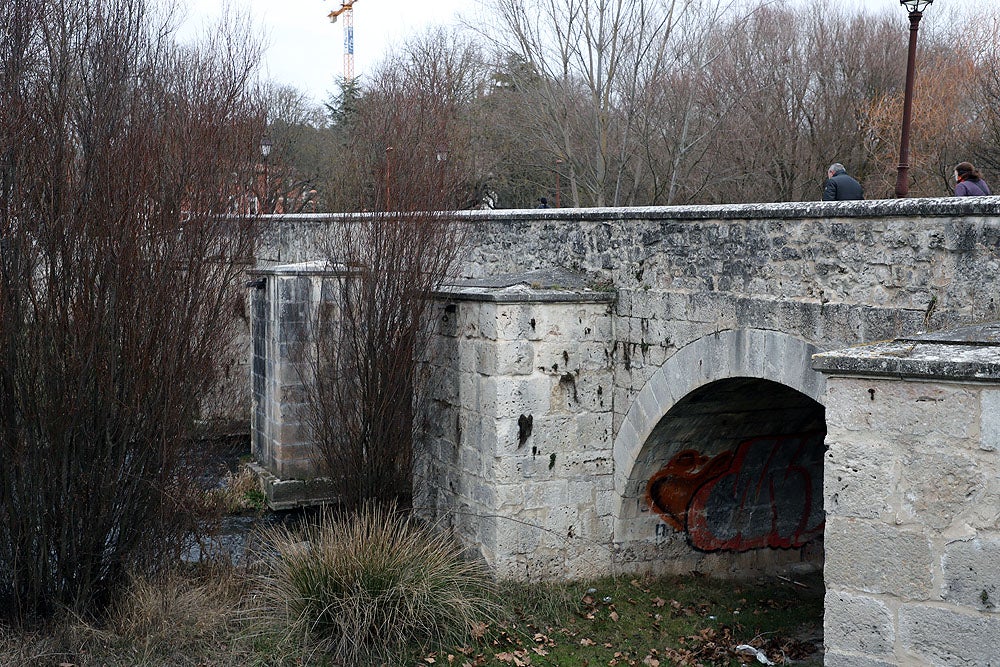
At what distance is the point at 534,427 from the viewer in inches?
324

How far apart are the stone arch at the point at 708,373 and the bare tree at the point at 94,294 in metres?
3.36

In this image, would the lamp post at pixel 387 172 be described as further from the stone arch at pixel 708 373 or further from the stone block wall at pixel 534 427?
the stone arch at pixel 708 373

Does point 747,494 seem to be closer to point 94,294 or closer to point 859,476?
point 859,476

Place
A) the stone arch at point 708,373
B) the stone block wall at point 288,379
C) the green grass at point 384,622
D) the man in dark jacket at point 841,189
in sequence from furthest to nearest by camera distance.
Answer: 1. the stone block wall at point 288,379
2. the man in dark jacket at point 841,189
3. the green grass at point 384,622
4. the stone arch at point 708,373

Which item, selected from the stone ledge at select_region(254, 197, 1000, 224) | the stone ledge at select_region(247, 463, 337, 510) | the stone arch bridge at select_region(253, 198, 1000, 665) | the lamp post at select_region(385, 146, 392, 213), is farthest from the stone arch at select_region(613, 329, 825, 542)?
the stone ledge at select_region(247, 463, 337, 510)

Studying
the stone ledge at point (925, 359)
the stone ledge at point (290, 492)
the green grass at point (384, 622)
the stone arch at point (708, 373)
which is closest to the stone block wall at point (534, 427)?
the stone arch at point (708, 373)

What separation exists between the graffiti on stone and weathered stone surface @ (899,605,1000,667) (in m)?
4.35

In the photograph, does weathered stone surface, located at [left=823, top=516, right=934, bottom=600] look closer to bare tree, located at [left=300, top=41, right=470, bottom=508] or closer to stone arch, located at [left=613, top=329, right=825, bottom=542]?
stone arch, located at [left=613, top=329, right=825, bottom=542]

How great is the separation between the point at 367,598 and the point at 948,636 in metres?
4.29

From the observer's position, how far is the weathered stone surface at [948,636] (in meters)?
3.90

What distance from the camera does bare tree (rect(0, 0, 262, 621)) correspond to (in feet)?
22.0

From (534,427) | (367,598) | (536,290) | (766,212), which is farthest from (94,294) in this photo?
(766,212)

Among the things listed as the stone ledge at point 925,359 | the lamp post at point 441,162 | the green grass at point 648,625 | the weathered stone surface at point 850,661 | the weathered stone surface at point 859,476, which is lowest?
the green grass at point 648,625

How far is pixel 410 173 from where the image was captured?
8.92 metres
